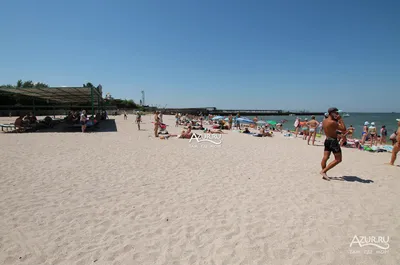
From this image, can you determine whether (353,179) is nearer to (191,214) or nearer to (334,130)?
(334,130)

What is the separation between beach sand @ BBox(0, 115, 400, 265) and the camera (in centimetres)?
219

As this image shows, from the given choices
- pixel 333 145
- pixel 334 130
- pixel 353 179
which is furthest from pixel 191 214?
pixel 353 179

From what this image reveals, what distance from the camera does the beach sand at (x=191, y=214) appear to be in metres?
2.19

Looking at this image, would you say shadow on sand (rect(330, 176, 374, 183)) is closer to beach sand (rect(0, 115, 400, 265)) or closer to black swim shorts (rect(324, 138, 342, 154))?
beach sand (rect(0, 115, 400, 265))

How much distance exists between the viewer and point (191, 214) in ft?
9.89

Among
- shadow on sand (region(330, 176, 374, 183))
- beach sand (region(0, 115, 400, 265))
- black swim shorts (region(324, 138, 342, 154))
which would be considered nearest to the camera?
beach sand (region(0, 115, 400, 265))

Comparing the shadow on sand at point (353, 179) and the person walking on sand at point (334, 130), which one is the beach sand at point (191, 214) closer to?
the shadow on sand at point (353, 179)

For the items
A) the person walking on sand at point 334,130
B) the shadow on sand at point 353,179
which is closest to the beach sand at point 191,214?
the shadow on sand at point 353,179

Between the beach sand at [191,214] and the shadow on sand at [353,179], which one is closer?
the beach sand at [191,214]

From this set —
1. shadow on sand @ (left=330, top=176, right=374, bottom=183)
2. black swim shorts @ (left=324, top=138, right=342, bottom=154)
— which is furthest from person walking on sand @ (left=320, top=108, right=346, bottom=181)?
shadow on sand @ (left=330, top=176, right=374, bottom=183)

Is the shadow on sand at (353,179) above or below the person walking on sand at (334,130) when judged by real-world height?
below

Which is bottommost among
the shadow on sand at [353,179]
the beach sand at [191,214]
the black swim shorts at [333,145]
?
the beach sand at [191,214]

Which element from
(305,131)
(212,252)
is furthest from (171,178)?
(305,131)

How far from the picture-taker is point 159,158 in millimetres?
6531
